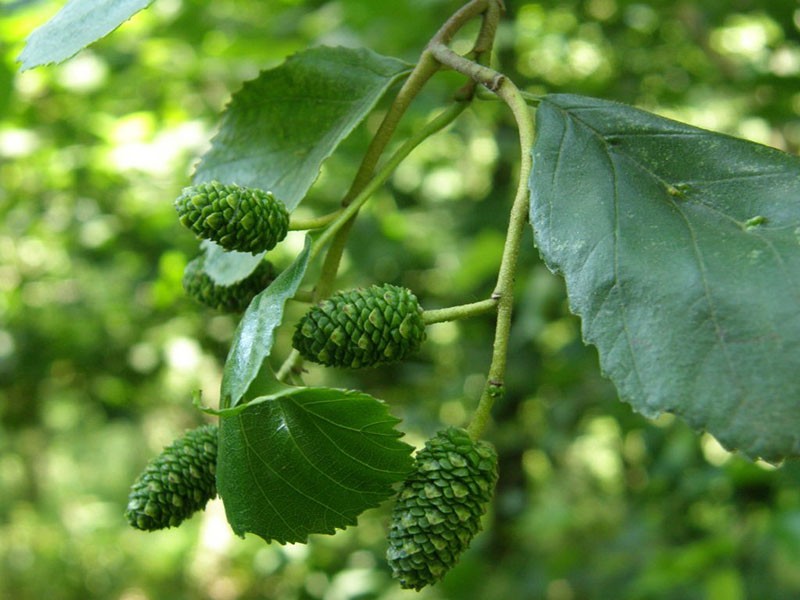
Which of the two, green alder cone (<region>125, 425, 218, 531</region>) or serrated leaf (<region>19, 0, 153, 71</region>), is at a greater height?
serrated leaf (<region>19, 0, 153, 71</region>)

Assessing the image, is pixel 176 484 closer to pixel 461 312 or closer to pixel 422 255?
pixel 461 312

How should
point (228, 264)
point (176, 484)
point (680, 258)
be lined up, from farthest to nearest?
1. point (228, 264)
2. point (176, 484)
3. point (680, 258)

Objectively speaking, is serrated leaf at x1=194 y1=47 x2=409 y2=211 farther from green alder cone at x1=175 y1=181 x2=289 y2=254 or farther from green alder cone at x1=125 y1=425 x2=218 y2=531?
green alder cone at x1=125 y1=425 x2=218 y2=531

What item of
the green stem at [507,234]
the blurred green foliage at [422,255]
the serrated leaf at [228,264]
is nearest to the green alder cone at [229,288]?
the serrated leaf at [228,264]

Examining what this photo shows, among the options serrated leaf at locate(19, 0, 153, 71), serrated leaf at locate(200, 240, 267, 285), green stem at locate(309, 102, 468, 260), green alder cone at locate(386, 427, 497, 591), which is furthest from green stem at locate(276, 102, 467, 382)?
serrated leaf at locate(19, 0, 153, 71)

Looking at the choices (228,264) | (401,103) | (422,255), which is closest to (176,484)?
(228,264)

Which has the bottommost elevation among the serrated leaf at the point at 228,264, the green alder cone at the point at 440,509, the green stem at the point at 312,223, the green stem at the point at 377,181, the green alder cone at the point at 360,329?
the green alder cone at the point at 440,509

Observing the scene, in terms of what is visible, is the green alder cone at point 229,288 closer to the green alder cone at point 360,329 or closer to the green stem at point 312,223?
the green stem at point 312,223
